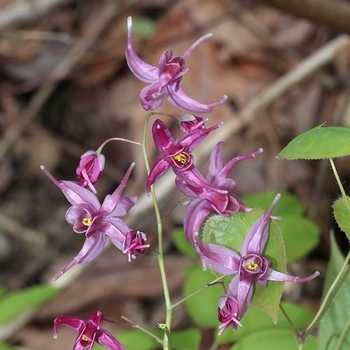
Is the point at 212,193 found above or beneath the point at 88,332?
above

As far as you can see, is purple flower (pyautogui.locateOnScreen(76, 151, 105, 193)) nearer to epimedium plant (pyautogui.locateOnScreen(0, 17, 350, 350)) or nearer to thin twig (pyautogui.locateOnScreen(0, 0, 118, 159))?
epimedium plant (pyautogui.locateOnScreen(0, 17, 350, 350))

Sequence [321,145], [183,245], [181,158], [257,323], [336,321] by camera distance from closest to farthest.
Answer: [321,145]
[181,158]
[336,321]
[257,323]
[183,245]

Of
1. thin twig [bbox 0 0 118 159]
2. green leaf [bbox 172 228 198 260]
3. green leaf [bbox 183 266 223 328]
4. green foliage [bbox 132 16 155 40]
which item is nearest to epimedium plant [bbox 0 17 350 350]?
green leaf [bbox 183 266 223 328]

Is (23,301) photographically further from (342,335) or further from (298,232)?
(342,335)

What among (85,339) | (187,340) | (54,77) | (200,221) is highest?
(200,221)

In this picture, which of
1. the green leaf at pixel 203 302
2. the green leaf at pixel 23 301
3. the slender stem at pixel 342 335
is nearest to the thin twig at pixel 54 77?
the green leaf at pixel 23 301

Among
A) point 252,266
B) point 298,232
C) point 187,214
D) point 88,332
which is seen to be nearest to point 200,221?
point 187,214

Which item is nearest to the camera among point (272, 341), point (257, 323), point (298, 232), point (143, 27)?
point (272, 341)

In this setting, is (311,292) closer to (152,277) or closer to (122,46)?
(152,277)
